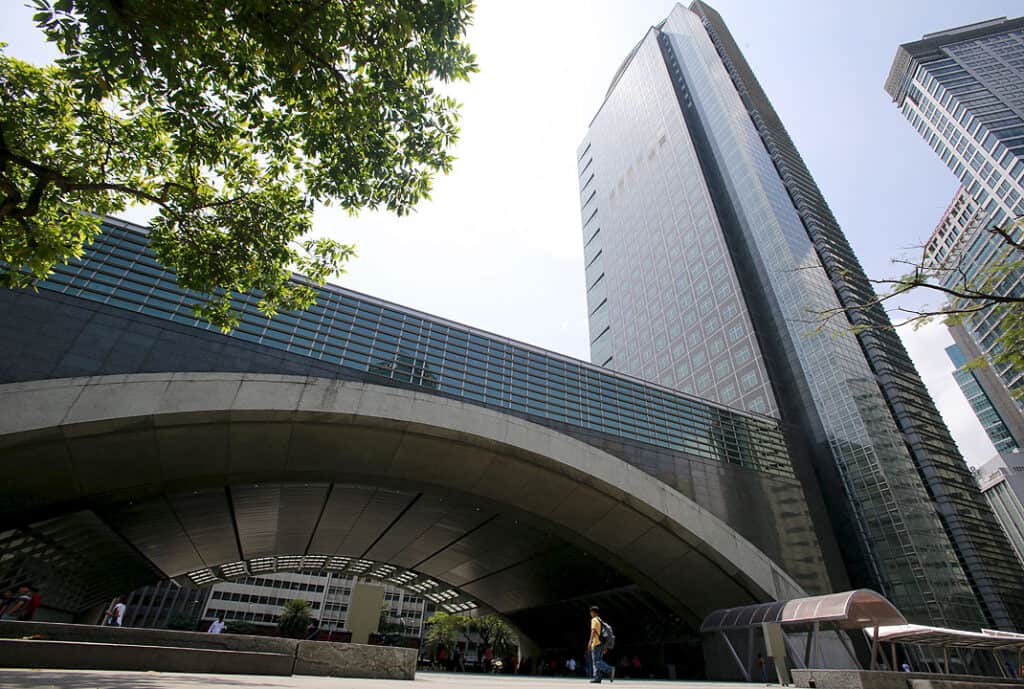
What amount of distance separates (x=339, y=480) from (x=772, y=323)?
3305cm

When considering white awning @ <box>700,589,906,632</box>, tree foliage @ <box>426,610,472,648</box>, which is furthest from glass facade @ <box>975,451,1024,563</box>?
white awning @ <box>700,589,906,632</box>

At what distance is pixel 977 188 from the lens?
7450 cm

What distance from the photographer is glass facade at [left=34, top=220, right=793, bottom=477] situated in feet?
49.4

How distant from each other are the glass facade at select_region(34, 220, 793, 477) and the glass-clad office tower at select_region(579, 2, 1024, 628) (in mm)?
6718

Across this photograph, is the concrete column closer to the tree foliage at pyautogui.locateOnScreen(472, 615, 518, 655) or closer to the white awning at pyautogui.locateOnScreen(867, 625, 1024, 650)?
the white awning at pyautogui.locateOnScreen(867, 625, 1024, 650)

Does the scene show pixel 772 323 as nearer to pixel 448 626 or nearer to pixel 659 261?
pixel 659 261

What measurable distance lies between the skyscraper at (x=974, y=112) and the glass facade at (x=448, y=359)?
62.2 metres

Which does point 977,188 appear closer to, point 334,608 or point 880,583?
point 880,583

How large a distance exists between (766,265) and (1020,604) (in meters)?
26.4

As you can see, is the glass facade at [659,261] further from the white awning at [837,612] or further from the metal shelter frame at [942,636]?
the white awning at [837,612]

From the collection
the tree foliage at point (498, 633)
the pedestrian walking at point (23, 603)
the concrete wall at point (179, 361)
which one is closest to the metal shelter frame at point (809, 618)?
the concrete wall at point (179, 361)

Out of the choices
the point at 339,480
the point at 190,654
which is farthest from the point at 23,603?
the point at 190,654

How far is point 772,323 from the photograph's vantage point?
121 ft

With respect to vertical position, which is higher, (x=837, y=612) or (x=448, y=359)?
(x=448, y=359)
